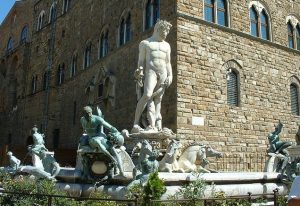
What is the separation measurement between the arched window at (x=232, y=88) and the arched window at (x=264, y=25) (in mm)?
2720

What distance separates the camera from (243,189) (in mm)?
6398

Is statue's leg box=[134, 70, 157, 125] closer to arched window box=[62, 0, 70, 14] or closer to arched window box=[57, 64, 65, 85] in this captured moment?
arched window box=[57, 64, 65, 85]

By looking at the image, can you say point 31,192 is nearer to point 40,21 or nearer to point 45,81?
point 45,81

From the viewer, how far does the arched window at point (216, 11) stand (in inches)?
512

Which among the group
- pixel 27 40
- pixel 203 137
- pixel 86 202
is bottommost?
pixel 86 202

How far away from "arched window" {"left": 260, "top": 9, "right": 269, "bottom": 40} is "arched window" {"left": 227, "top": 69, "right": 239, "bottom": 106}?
8.92 ft

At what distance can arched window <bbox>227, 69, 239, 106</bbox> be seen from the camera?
1289 cm

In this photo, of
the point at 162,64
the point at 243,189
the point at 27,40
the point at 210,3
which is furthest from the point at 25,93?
the point at 243,189

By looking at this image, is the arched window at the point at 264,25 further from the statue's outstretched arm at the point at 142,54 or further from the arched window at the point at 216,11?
the statue's outstretched arm at the point at 142,54

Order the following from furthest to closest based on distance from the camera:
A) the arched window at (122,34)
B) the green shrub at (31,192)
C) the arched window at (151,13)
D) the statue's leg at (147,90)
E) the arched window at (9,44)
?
the arched window at (9,44) → the arched window at (122,34) → the arched window at (151,13) → the statue's leg at (147,90) → the green shrub at (31,192)

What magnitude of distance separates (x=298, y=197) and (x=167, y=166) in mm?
5400

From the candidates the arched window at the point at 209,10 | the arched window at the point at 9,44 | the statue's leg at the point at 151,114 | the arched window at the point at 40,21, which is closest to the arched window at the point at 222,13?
the arched window at the point at 209,10

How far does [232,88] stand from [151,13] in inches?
171

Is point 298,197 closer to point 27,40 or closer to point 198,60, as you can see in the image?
point 198,60
